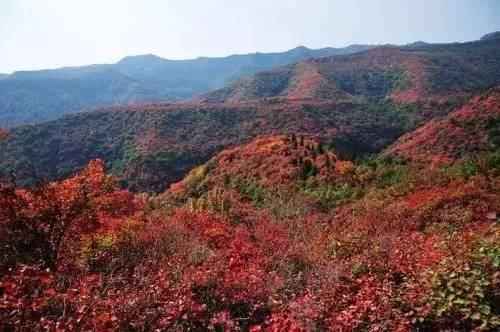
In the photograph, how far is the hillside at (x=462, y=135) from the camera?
117 ft

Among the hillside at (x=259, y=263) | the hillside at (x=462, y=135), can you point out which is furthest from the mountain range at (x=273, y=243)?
the hillside at (x=462, y=135)

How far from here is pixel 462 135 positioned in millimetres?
39094

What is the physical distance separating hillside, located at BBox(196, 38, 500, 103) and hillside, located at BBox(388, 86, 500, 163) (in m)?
38.2

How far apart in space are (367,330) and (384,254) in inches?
157

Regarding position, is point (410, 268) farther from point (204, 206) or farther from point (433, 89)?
point (433, 89)

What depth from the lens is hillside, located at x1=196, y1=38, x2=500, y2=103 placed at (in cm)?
9525

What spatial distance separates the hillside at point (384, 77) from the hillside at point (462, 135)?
38217 mm

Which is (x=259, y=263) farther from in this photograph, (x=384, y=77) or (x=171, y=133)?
(x=384, y=77)

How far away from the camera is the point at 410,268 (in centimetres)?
844

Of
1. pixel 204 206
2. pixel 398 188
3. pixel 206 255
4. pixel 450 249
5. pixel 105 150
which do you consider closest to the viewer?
pixel 450 249

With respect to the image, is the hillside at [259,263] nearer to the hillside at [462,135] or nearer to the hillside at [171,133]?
the hillside at [462,135]

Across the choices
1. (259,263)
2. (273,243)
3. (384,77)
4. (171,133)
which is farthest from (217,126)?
(259,263)

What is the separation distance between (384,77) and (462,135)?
78.8m

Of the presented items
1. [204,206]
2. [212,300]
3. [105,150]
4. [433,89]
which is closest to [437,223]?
[212,300]
